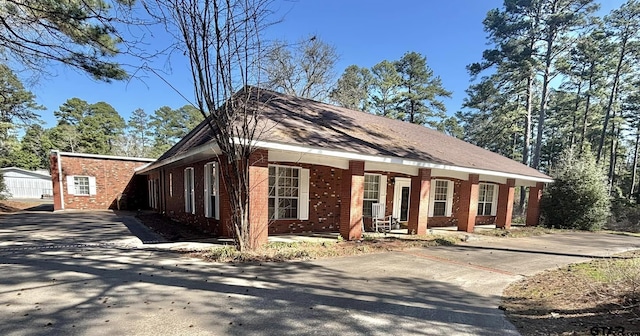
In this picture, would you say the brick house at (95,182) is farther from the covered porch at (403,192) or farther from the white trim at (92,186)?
the covered porch at (403,192)

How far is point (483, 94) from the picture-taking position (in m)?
23.9

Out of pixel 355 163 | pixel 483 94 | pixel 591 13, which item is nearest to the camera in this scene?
pixel 355 163

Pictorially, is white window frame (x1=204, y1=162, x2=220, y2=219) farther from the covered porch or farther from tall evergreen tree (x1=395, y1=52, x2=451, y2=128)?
tall evergreen tree (x1=395, y1=52, x2=451, y2=128)

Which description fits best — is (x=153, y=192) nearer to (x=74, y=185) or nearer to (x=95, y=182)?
(x=95, y=182)

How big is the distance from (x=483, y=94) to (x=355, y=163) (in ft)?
66.8

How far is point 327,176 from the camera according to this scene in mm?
10641

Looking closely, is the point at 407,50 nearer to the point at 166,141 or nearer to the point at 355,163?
the point at 355,163

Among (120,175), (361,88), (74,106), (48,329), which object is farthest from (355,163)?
(74,106)

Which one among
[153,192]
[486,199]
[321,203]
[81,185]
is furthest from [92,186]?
[486,199]

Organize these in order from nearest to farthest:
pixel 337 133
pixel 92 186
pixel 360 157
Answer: pixel 360 157 < pixel 337 133 < pixel 92 186

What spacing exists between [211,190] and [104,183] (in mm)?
14482

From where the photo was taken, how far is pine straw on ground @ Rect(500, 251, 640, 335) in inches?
135

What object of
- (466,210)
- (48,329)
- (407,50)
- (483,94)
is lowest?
(48,329)

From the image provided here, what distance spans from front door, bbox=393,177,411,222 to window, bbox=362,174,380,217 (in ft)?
3.25
